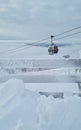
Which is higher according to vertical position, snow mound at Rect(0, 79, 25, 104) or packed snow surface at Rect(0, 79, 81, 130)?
Answer: snow mound at Rect(0, 79, 25, 104)

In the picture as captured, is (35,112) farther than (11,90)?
No

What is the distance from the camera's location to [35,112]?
1.82 m

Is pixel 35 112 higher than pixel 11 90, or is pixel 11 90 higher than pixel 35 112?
pixel 11 90

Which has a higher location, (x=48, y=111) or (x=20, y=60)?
(x=20, y=60)

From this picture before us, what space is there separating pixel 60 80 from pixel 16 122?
1846mm

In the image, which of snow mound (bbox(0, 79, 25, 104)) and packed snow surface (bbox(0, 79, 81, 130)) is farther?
snow mound (bbox(0, 79, 25, 104))

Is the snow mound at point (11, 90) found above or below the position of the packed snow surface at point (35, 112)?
above

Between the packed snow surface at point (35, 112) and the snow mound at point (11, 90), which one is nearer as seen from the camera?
the packed snow surface at point (35, 112)

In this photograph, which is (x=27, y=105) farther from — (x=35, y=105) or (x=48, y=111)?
(x=48, y=111)

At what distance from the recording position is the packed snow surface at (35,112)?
165 cm

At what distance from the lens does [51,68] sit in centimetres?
404

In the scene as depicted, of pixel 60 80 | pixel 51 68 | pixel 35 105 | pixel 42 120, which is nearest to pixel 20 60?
pixel 51 68

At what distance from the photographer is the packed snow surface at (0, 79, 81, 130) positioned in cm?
165

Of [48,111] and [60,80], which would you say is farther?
[60,80]
